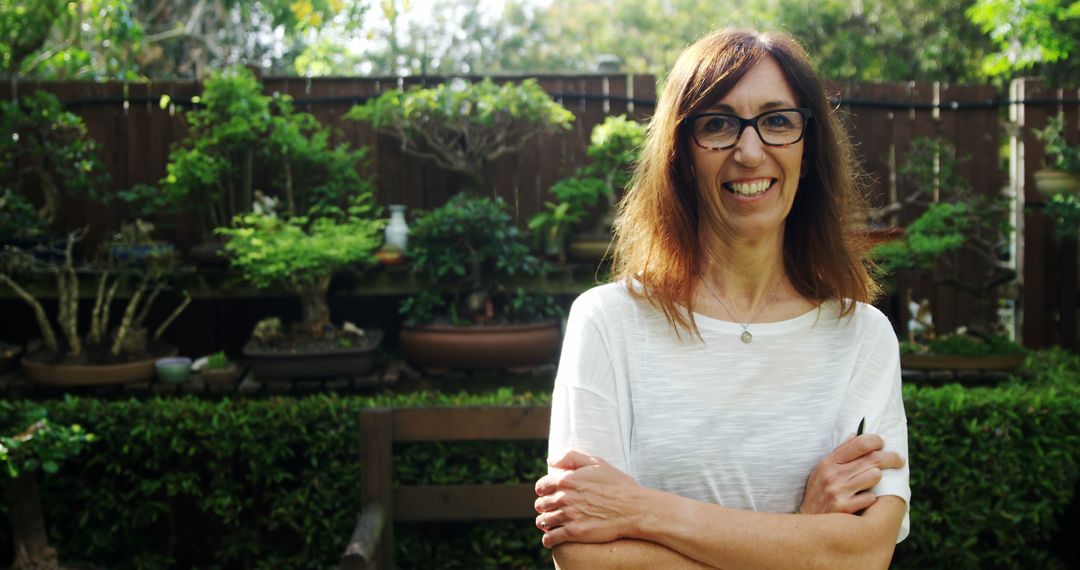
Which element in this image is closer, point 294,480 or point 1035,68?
point 294,480

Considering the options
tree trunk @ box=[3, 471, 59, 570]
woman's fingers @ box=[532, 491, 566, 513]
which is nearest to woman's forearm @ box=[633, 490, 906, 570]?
woman's fingers @ box=[532, 491, 566, 513]

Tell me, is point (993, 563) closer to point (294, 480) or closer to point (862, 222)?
point (862, 222)

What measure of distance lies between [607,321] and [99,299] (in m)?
2.79

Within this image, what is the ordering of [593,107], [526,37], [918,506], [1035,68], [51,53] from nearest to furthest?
[918,506]
[593,107]
[51,53]
[1035,68]
[526,37]

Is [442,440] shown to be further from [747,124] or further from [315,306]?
[747,124]

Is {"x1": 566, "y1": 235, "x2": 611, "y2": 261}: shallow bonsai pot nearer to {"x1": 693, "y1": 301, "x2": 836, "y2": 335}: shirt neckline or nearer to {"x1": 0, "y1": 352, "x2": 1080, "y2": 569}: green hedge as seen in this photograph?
{"x1": 0, "y1": 352, "x2": 1080, "y2": 569}: green hedge

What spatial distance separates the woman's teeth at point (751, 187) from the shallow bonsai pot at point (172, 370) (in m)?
2.73

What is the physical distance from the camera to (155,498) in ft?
9.84

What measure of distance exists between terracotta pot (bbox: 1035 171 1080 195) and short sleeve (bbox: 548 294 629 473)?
3.59m

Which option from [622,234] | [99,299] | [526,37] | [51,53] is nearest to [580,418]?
[622,234]

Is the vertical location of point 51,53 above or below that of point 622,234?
above

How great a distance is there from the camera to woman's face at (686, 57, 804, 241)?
1.30 m

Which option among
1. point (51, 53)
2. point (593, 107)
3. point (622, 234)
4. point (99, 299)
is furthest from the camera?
point (51, 53)

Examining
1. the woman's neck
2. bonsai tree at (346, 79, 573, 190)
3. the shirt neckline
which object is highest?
bonsai tree at (346, 79, 573, 190)
